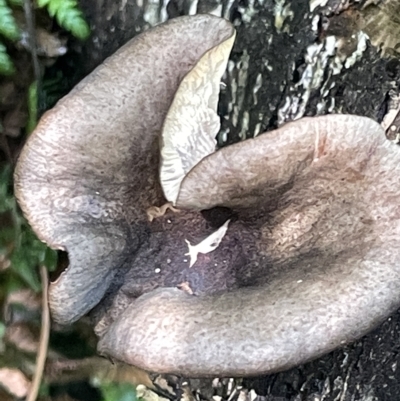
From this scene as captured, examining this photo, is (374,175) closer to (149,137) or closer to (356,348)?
(149,137)

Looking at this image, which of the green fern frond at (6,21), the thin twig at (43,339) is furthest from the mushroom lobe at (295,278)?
the green fern frond at (6,21)

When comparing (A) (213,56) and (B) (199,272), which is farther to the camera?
(B) (199,272)

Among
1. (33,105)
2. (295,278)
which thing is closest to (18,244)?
(33,105)

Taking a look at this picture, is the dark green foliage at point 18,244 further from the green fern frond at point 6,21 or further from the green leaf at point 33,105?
the green fern frond at point 6,21

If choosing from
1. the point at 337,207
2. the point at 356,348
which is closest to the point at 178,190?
the point at 337,207

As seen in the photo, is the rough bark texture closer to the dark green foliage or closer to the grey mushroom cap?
the grey mushroom cap

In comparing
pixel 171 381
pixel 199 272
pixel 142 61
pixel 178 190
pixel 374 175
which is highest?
pixel 142 61
